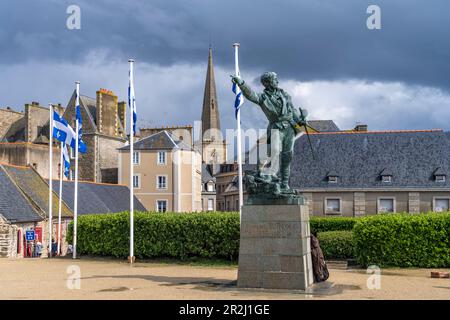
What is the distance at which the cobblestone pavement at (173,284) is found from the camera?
14344mm

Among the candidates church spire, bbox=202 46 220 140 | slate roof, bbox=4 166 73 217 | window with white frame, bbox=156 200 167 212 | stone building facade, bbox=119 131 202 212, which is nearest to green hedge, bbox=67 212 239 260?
slate roof, bbox=4 166 73 217

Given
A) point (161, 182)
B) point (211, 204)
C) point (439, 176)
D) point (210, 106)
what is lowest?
point (211, 204)

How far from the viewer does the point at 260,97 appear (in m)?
16.1

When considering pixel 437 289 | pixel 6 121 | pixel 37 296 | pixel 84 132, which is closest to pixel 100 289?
pixel 37 296

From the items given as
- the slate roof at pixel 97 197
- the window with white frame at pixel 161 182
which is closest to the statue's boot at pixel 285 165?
the slate roof at pixel 97 197

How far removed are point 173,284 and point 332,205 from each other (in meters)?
27.1

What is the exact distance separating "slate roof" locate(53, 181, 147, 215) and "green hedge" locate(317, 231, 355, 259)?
71.9ft

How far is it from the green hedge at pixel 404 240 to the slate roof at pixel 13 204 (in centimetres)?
2037

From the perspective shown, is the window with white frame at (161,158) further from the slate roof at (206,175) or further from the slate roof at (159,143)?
the slate roof at (206,175)

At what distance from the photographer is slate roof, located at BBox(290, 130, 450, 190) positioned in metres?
42.1

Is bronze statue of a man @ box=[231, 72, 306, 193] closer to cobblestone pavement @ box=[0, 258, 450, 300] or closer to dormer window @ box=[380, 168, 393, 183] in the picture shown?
cobblestone pavement @ box=[0, 258, 450, 300]

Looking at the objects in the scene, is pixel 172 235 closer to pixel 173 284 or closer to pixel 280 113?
pixel 173 284

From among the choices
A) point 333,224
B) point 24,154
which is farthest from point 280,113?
point 24,154

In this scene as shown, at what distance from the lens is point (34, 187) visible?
4069cm
